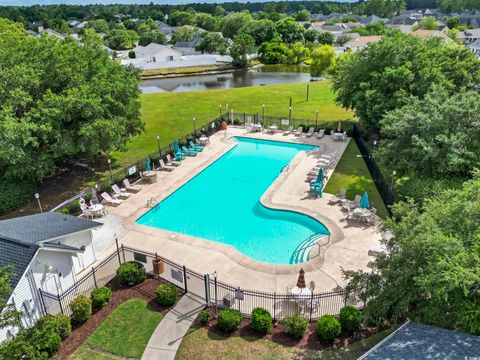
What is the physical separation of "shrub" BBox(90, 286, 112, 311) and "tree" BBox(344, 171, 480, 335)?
923cm

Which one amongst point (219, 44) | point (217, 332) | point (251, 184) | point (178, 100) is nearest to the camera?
point (217, 332)

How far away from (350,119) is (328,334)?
30754 millimetres

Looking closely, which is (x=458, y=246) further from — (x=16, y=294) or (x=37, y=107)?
(x=37, y=107)

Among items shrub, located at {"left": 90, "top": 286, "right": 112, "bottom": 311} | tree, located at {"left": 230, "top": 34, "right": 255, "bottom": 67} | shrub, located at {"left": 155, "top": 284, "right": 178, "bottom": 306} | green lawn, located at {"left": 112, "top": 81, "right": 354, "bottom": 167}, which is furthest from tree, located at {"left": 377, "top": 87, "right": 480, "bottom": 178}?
tree, located at {"left": 230, "top": 34, "right": 255, "bottom": 67}

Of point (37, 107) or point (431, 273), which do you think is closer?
point (431, 273)

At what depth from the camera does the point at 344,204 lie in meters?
22.2

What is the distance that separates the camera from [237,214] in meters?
22.9

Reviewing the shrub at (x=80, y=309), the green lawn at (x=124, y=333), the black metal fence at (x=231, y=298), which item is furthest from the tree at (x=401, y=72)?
the shrub at (x=80, y=309)

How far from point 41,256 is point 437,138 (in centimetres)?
1868

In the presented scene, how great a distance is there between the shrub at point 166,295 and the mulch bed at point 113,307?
0.86 ft

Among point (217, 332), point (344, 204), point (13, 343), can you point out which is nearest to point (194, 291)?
point (217, 332)

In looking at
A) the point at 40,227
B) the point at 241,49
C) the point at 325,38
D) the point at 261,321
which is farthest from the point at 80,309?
the point at 325,38

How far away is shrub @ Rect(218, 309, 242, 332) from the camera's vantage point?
13.1 meters

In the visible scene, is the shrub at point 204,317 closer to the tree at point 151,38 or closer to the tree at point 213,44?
the tree at point 213,44
